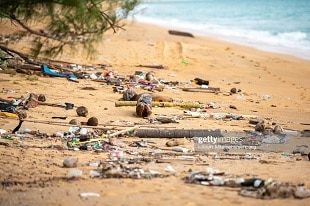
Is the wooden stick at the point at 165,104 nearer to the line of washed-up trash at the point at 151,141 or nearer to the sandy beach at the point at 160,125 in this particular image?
the line of washed-up trash at the point at 151,141

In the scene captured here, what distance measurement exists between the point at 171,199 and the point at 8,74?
631 centimetres

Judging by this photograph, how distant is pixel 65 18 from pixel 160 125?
2.35 meters

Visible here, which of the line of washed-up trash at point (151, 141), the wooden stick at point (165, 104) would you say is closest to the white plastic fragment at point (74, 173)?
the line of washed-up trash at point (151, 141)

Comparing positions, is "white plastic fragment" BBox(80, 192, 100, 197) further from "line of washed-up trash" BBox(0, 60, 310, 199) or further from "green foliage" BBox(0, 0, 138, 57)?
"green foliage" BBox(0, 0, 138, 57)

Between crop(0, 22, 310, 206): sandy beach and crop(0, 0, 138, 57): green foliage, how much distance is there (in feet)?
1.88

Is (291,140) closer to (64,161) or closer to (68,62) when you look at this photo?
(64,161)

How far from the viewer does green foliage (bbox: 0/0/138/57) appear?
190 inches

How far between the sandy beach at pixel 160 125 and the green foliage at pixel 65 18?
1.88 ft

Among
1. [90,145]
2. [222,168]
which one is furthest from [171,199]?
[90,145]

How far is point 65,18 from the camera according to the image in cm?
496

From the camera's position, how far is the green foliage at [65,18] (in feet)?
15.8

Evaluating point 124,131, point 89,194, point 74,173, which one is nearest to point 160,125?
point 124,131

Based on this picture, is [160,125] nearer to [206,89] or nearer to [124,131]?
[124,131]

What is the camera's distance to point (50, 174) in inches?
177
